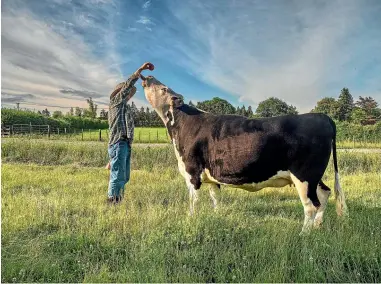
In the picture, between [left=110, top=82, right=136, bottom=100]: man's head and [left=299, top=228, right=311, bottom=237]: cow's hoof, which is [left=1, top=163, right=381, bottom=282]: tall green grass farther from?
[left=110, top=82, right=136, bottom=100]: man's head

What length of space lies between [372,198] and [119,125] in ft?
17.5

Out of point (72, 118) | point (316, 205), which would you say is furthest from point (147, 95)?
point (72, 118)

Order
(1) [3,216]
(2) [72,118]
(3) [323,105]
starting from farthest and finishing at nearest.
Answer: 1. (2) [72,118]
2. (3) [323,105]
3. (1) [3,216]

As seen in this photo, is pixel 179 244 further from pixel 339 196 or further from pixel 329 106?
pixel 329 106

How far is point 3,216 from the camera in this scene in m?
5.27

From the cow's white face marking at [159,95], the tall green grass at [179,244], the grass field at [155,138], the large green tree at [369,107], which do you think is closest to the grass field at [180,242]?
the tall green grass at [179,244]

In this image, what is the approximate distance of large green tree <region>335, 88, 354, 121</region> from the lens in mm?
24125

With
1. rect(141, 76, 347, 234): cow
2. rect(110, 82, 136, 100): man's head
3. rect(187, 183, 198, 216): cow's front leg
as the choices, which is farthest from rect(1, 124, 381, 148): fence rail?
rect(187, 183, 198, 216): cow's front leg

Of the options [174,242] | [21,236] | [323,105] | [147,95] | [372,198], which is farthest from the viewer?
[323,105]

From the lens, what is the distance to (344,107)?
81.6 feet

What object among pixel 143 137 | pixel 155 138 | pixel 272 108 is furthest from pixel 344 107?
pixel 143 137

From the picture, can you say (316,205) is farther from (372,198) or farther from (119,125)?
(119,125)

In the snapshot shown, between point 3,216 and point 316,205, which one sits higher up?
point 316,205

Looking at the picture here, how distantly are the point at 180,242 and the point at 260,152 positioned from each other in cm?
180
